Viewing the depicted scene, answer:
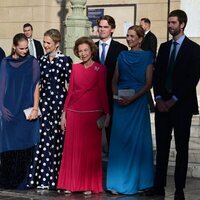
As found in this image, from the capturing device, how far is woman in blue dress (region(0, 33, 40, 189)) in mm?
8375

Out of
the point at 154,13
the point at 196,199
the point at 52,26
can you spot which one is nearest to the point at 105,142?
the point at 196,199

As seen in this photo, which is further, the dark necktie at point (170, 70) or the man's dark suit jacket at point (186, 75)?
the dark necktie at point (170, 70)

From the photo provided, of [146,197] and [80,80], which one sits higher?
[80,80]

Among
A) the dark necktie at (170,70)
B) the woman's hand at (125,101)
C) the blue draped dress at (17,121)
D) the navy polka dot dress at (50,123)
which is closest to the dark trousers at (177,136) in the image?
the dark necktie at (170,70)

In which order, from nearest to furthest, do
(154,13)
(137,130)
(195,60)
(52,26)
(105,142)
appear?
(195,60) < (137,130) < (105,142) < (154,13) < (52,26)

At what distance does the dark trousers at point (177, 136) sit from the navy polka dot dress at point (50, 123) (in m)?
1.25

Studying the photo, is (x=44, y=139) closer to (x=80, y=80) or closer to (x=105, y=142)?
(x=80, y=80)

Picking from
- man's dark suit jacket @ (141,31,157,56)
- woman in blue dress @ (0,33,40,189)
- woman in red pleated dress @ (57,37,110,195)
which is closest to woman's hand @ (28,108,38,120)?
woman in blue dress @ (0,33,40,189)

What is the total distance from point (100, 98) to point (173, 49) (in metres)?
1.06

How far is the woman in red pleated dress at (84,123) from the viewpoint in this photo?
26.8ft

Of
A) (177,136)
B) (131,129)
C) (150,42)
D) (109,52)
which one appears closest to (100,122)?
(131,129)

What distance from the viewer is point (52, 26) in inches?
682

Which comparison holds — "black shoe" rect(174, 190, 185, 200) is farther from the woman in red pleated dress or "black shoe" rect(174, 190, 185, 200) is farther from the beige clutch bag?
the beige clutch bag

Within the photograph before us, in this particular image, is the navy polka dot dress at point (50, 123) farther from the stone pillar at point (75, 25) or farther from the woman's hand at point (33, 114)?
the stone pillar at point (75, 25)
